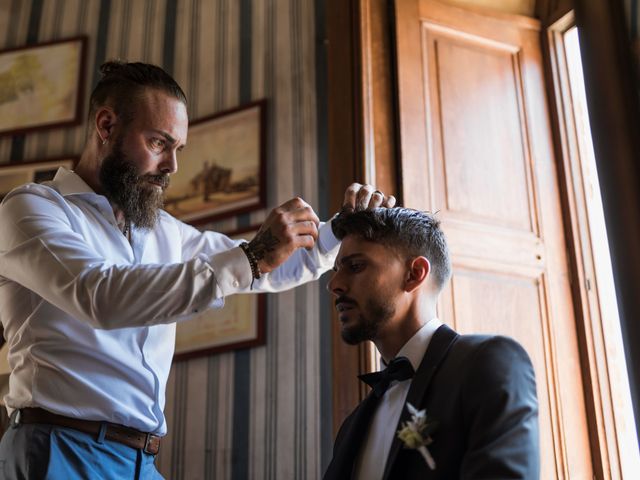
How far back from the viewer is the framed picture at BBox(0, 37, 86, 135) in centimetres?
426

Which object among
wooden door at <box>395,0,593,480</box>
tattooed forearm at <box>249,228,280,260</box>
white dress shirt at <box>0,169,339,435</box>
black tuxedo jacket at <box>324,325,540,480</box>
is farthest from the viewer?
wooden door at <box>395,0,593,480</box>

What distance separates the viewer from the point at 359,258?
7.11ft

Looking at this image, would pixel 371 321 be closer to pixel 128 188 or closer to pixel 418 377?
pixel 418 377

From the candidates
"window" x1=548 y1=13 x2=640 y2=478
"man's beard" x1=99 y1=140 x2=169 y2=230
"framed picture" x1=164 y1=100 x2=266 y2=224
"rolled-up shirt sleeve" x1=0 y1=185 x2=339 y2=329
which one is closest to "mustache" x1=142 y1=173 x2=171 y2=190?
"man's beard" x1=99 y1=140 x2=169 y2=230

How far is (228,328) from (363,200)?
54.6 inches

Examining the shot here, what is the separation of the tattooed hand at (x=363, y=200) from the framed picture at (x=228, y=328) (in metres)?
1.22

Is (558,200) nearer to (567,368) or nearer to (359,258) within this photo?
(567,368)

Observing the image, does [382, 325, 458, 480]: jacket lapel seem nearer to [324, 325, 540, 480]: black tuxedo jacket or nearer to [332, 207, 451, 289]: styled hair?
[324, 325, 540, 480]: black tuxedo jacket

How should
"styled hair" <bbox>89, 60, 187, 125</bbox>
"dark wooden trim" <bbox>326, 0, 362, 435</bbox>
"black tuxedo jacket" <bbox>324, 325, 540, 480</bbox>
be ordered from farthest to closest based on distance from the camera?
"dark wooden trim" <bbox>326, 0, 362, 435</bbox>, "styled hair" <bbox>89, 60, 187, 125</bbox>, "black tuxedo jacket" <bbox>324, 325, 540, 480</bbox>

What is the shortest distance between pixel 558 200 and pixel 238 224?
1.45 m

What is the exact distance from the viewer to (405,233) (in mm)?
2188

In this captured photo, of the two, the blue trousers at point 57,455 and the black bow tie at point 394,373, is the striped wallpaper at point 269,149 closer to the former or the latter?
the black bow tie at point 394,373

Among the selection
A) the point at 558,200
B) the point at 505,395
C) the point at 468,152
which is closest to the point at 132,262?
the point at 505,395

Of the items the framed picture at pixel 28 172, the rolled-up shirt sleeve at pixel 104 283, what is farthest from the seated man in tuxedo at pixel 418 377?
the framed picture at pixel 28 172
